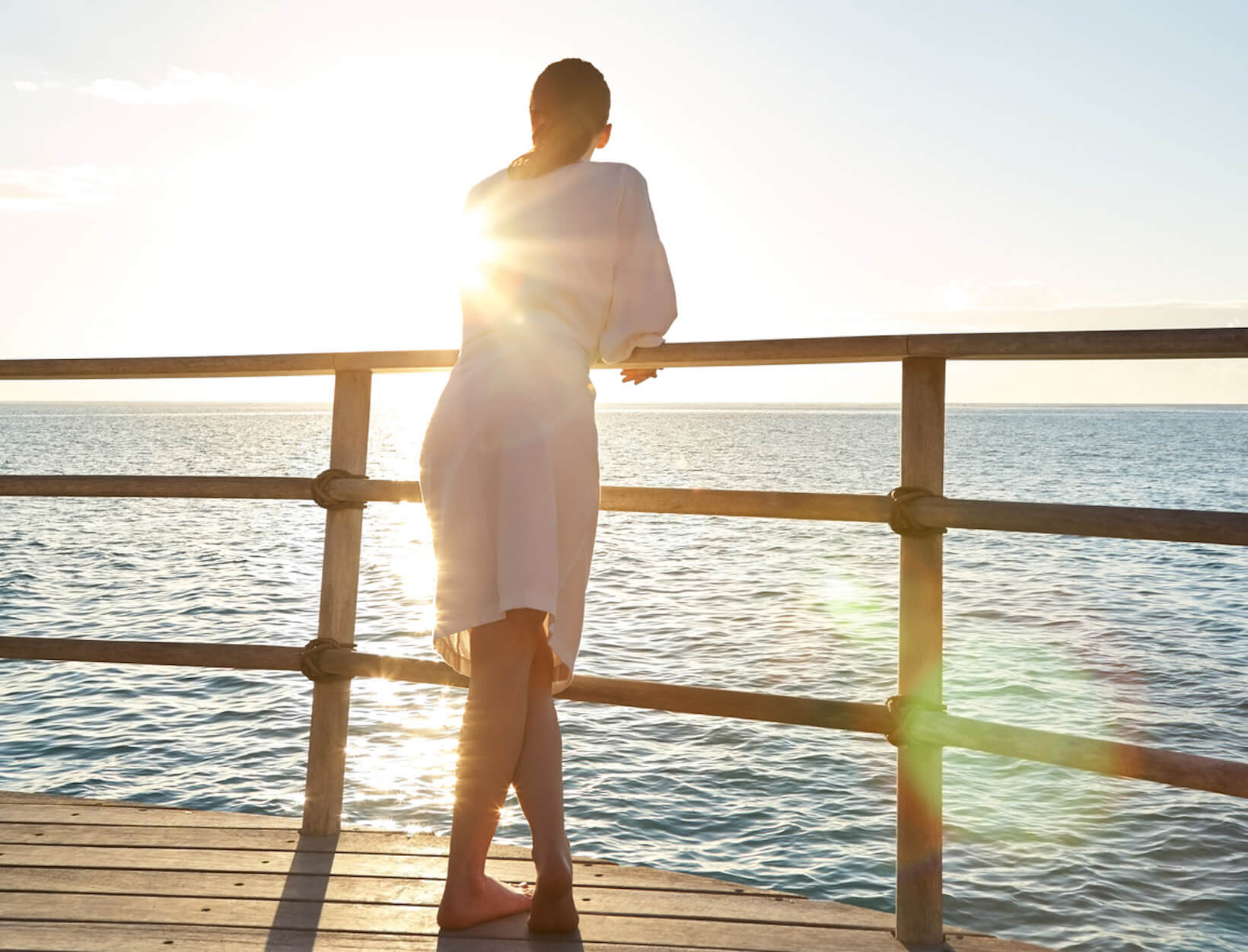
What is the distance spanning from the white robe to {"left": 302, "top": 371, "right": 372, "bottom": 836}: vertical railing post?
2.47ft

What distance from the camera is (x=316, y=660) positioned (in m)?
2.72

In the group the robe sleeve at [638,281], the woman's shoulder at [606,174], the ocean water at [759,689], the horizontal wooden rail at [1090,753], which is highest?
the woman's shoulder at [606,174]

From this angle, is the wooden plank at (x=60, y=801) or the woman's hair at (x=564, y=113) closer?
the woman's hair at (x=564, y=113)

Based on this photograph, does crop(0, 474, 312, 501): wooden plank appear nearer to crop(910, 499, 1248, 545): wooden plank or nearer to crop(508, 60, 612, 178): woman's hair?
crop(508, 60, 612, 178): woman's hair

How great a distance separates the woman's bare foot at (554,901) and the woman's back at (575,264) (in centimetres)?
100

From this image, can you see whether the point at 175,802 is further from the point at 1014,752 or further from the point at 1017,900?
the point at 1014,752

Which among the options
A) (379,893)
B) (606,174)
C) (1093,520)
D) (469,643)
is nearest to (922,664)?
(1093,520)

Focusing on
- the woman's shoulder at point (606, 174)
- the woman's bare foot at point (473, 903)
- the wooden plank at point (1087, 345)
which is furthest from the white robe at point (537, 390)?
the wooden plank at point (1087, 345)

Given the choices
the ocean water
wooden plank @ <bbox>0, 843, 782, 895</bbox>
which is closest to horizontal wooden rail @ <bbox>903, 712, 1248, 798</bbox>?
wooden plank @ <bbox>0, 843, 782, 895</bbox>

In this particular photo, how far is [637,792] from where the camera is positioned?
7.02 meters

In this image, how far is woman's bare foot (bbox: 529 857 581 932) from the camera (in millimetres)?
2109

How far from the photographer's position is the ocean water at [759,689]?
6.14 meters

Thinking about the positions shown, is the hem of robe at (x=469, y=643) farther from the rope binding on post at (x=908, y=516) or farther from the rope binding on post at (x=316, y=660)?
the rope binding on post at (x=908, y=516)

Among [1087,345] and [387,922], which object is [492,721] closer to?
[387,922]
